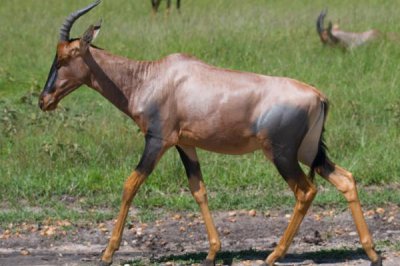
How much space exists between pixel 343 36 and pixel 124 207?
9.23m

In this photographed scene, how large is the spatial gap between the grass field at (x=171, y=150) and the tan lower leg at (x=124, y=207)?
139cm

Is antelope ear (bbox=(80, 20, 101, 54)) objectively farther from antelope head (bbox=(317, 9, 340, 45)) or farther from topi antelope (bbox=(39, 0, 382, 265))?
antelope head (bbox=(317, 9, 340, 45))

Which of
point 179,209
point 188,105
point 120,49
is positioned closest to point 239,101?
point 188,105

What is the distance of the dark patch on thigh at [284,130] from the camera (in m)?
6.26

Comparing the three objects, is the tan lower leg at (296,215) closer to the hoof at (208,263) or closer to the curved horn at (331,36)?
the hoof at (208,263)

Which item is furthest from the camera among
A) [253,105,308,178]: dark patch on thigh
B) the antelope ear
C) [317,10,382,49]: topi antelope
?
[317,10,382,49]: topi antelope

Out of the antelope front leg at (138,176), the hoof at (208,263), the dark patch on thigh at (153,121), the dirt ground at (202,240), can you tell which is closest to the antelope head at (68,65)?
the dark patch on thigh at (153,121)

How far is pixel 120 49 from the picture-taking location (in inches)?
554

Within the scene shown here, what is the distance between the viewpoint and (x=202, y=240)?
24.0ft

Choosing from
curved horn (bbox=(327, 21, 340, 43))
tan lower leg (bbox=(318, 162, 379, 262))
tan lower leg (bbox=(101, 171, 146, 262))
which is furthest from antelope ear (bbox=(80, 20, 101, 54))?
curved horn (bbox=(327, 21, 340, 43))

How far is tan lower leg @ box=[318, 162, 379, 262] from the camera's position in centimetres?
628

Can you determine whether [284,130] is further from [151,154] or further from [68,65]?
[68,65]

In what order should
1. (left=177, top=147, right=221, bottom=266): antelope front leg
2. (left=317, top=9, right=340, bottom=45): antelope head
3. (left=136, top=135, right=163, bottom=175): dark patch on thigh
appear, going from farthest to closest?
(left=317, top=9, right=340, bottom=45): antelope head → (left=177, top=147, right=221, bottom=266): antelope front leg → (left=136, top=135, right=163, bottom=175): dark patch on thigh

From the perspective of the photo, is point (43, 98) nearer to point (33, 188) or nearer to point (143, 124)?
point (143, 124)
